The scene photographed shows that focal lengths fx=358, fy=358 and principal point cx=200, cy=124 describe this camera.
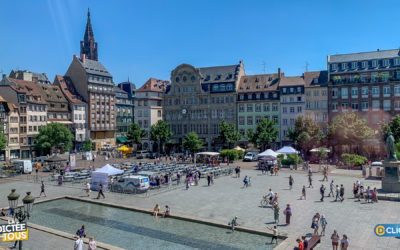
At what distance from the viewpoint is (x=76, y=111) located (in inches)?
3408

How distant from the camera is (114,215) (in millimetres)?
26391

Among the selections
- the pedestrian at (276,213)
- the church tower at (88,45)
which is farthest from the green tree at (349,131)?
the church tower at (88,45)

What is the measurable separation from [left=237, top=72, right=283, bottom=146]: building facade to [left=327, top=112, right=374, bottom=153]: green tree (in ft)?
55.0

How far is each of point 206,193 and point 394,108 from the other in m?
45.4

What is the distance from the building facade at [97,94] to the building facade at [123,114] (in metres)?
4.50

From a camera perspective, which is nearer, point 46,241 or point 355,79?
point 46,241

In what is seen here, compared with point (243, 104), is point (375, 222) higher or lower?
lower

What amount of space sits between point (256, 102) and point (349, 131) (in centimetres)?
2308

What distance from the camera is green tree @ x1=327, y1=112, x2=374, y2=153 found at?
5359cm

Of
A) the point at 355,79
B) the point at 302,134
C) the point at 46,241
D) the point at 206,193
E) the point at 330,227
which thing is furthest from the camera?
the point at 355,79

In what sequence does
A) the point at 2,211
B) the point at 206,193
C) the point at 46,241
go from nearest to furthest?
the point at 46,241 < the point at 2,211 < the point at 206,193

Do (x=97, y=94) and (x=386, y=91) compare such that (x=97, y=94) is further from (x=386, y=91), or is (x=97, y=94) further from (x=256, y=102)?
(x=386, y=91)

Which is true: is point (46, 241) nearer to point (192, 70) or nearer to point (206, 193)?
point (206, 193)

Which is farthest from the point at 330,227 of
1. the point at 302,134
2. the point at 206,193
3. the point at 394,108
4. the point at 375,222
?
the point at 394,108
